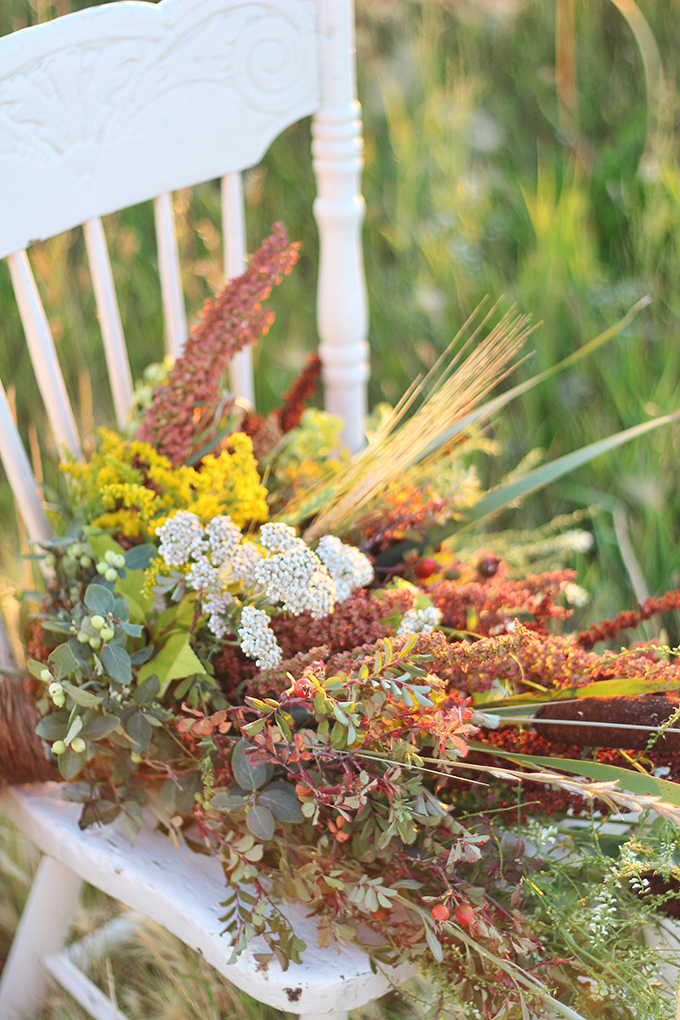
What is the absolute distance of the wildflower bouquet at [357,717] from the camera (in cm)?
60

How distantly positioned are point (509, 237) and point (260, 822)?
4.89 ft

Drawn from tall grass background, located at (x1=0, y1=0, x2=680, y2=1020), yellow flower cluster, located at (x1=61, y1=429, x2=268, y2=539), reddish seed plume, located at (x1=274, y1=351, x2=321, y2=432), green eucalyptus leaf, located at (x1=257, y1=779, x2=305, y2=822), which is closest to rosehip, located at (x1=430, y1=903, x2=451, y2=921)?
green eucalyptus leaf, located at (x1=257, y1=779, x2=305, y2=822)

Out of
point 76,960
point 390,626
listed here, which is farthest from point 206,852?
point 76,960

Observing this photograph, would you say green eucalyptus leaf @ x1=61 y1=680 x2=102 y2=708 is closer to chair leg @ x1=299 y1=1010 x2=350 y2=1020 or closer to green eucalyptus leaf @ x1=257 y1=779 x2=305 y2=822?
green eucalyptus leaf @ x1=257 y1=779 x2=305 y2=822

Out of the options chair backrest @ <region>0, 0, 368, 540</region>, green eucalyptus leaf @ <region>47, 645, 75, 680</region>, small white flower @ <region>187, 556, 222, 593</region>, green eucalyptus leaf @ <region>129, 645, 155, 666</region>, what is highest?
chair backrest @ <region>0, 0, 368, 540</region>

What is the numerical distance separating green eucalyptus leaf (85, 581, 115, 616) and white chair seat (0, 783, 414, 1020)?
0.25m

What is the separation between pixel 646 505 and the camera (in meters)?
1.40

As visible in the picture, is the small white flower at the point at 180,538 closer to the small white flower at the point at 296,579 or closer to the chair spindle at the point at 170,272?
the small white flower at the point at 296,579

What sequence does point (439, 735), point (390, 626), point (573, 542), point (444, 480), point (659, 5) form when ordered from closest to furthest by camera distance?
point (439, 735) < point (390, 626) < point (444, 480) < point (573, 542) < point (659, 5)

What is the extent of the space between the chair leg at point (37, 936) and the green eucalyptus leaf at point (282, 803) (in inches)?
14.7

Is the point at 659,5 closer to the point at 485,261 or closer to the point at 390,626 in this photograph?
the point at 485,261

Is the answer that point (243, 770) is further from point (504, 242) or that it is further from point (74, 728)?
point (504, 242)

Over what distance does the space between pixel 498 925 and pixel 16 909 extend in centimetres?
83

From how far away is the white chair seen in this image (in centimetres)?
74
